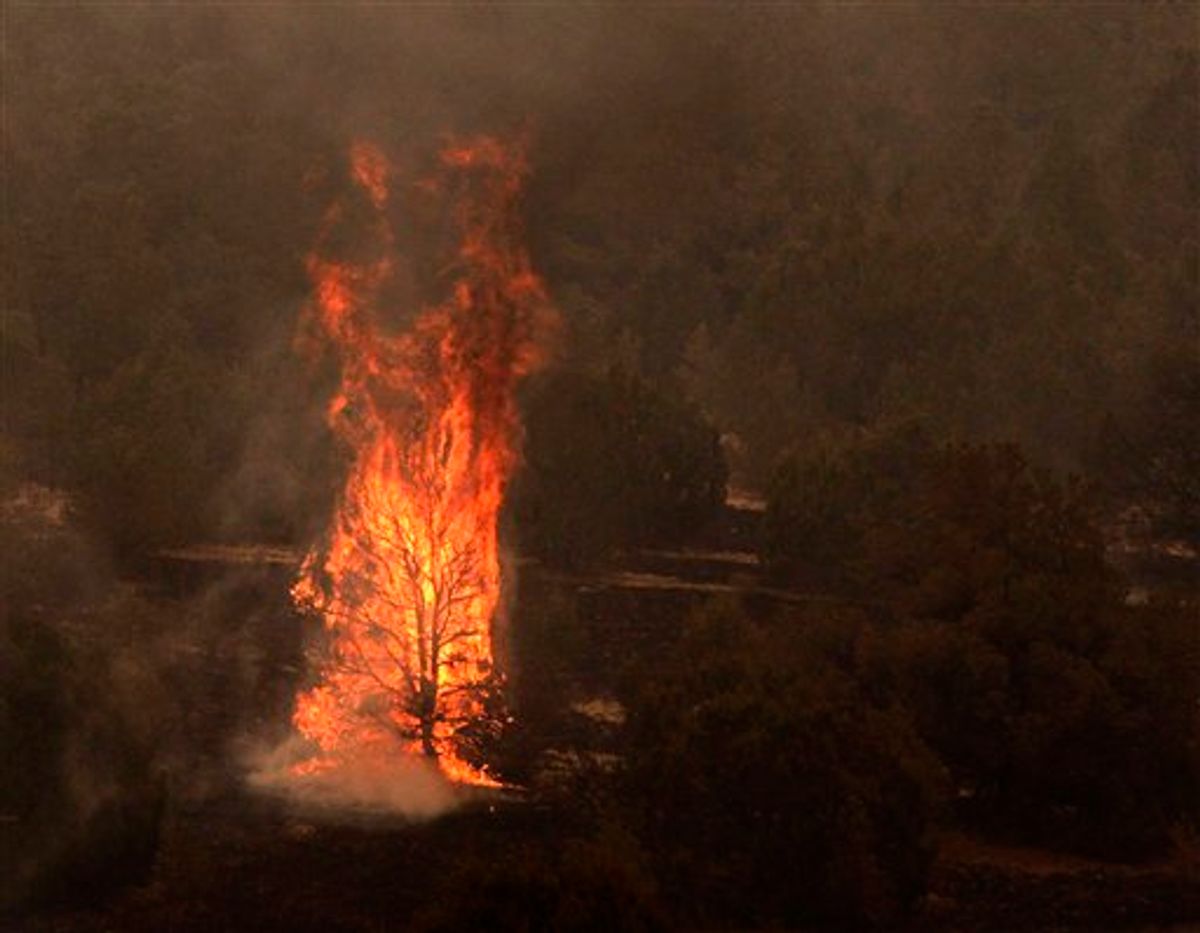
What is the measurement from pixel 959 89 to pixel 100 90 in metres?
50.3

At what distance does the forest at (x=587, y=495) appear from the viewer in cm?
2089

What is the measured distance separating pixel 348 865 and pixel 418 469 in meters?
6.28

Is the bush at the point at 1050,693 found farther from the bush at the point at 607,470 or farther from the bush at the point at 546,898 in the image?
the bush at the point at 607,470

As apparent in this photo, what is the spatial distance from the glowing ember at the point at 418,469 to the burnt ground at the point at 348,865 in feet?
4.26

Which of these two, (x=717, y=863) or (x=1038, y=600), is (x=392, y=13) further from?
(x=717, y=863)

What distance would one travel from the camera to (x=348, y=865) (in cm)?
2116

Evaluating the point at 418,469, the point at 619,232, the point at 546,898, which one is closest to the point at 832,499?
the point at 418,469

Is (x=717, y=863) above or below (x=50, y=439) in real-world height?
below

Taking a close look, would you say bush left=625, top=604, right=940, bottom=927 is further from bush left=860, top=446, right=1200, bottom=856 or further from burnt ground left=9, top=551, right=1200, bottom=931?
bush left=860, top=446, right=1200, bottom=856

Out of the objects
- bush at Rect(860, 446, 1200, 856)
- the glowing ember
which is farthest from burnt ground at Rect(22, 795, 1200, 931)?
the glowing ember

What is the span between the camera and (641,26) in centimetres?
4350

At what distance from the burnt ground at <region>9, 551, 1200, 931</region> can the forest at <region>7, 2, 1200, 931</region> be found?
0.27 feet

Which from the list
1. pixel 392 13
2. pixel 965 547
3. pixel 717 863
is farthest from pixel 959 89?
pixel 717 863

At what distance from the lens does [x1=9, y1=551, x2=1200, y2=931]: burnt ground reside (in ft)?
64.2
